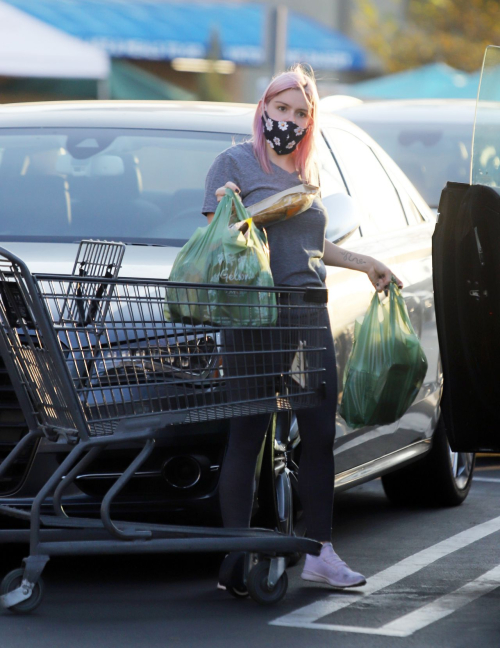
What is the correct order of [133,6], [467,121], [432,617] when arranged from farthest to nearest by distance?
[133,6] < [467,121] < [432,617]

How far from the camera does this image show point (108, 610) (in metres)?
4.20

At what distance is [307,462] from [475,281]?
34.7 inches

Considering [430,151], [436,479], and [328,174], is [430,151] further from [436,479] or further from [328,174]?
[328,174]

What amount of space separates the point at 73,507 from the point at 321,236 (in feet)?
3.98

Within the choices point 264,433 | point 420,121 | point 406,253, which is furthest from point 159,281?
point 420,121

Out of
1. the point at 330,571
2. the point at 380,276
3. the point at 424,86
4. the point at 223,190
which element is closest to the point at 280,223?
the point at 223,190

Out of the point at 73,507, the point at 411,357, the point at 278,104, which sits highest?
the point at 278,104

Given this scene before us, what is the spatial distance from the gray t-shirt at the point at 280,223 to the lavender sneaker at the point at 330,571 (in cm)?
96

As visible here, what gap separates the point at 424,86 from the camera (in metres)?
20.7

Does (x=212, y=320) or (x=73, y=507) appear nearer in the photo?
(x=212, y=320)

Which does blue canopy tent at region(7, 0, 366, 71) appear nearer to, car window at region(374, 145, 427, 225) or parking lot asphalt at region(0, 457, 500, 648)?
car window at region(374, 145, 427, 225)

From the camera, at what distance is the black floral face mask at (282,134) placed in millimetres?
4281

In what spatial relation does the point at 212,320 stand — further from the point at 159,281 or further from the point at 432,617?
the point at 432,617

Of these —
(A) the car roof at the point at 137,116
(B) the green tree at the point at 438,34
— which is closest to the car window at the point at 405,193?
(A) the car roof at the point at 137,116
